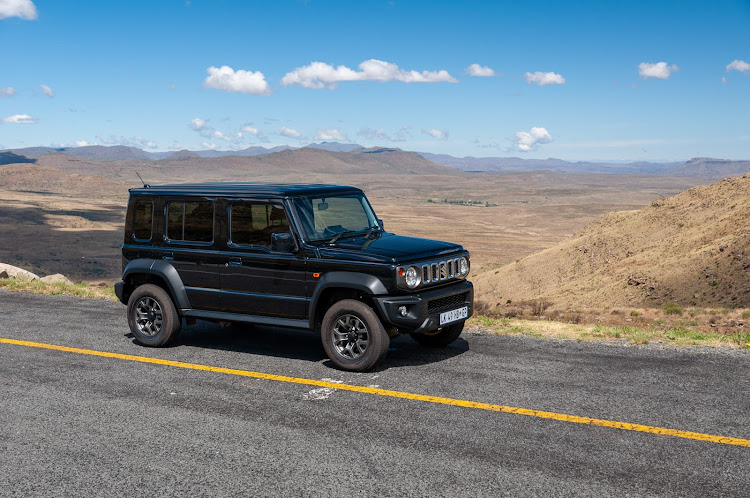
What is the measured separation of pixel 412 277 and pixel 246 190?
2.47 metres

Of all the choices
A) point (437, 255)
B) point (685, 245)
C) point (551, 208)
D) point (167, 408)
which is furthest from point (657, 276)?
point (551, 208)

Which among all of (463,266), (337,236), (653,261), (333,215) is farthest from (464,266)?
(653,261)

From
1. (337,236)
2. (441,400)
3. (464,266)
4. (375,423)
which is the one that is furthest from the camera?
(464,266)

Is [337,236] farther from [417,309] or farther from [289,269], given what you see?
[417,309]

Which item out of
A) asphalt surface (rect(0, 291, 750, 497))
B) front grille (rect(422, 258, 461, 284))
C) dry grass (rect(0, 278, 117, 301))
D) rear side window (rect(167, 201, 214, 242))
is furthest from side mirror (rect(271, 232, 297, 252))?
dry grass (rect(0, 278, 117, 301))

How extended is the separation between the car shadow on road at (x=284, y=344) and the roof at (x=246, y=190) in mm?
2072

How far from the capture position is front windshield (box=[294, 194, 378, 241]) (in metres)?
8.45

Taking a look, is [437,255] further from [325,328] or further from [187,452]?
[187,452]

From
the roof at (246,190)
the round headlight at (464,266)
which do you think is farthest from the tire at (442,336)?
the roof at (246,190)

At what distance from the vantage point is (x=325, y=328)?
809cm

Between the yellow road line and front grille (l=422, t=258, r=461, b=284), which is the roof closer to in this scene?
front grille (l=422, t=258, r=461, b=284)

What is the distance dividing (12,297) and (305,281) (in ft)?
28.8

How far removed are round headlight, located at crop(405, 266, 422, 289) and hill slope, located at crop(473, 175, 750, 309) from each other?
53.6 ft

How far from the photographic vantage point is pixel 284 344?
958 centimetres
